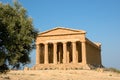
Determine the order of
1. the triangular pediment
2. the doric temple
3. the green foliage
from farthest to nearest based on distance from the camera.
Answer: the triangular pediment
the doric temple
the green foliage

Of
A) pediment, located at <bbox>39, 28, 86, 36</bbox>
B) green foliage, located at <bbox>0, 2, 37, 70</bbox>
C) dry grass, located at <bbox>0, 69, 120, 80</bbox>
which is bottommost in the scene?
dry grass, located at <bbox>0, 69, 120, 80</bbox>

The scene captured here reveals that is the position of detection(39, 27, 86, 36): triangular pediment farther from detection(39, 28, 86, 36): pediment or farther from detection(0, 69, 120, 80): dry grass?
detection(0, 69, 120, 80): dry grass

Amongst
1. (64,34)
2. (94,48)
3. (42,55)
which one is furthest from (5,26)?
(94,48)

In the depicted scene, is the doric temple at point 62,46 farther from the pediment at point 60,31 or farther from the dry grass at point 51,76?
the dry grass at point 51,76

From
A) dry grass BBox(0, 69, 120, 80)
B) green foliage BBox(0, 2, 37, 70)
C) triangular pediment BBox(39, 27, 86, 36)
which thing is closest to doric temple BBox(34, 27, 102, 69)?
triangular pediment BBox(39, 27, 86, 36)

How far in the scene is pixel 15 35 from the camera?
2238 centimetres

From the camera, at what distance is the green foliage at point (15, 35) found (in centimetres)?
2188

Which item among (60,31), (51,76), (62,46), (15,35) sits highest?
(60,31)

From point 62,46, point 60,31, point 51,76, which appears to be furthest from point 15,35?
point 62,46

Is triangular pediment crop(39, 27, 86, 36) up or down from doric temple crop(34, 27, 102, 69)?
up

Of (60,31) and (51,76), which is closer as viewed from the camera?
(51,76)

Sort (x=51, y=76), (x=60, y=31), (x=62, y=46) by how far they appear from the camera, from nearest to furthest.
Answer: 1. (x=51, y=76)
2. (x=60, y=31)
3. (x=62, y=46)

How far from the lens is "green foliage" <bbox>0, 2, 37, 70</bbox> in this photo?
2188 cm

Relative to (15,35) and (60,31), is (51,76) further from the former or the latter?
(60,31)
